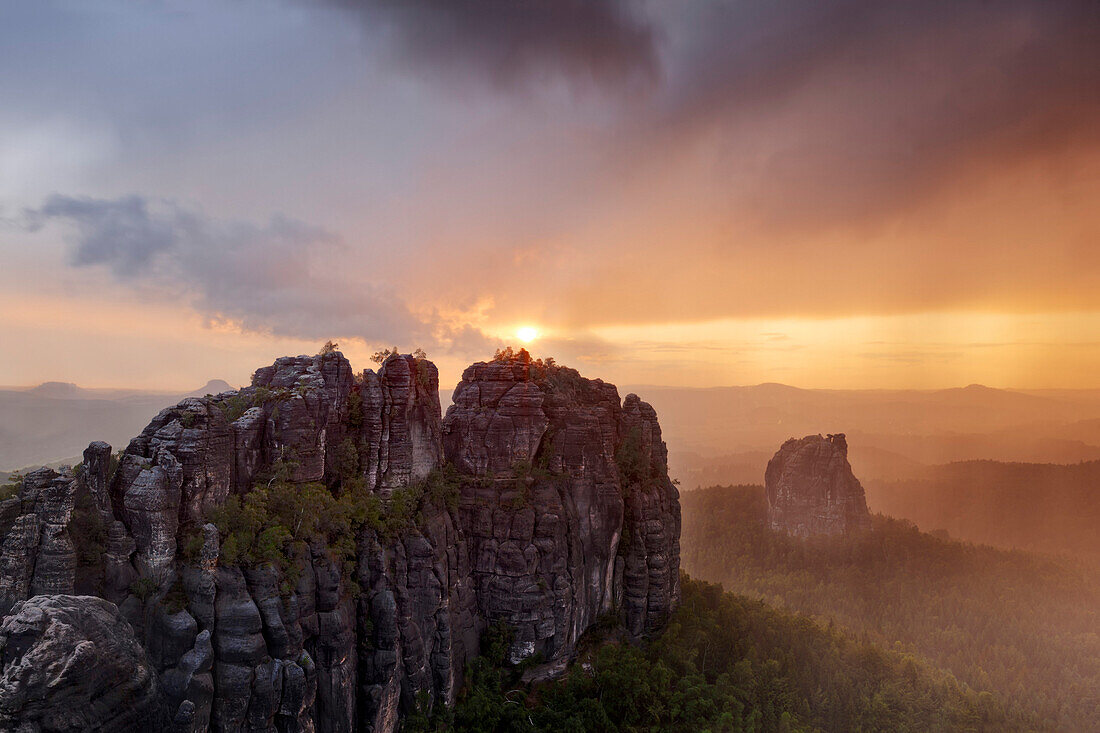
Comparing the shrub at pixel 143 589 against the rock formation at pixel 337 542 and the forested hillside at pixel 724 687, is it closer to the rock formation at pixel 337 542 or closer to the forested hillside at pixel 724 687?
the rock formation at pixel 337 542

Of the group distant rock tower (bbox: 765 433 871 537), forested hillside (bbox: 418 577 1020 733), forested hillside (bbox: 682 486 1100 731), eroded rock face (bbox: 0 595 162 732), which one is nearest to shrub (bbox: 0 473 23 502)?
eroded rock face (bbox: 0 595 162 732)

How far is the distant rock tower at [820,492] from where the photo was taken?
106 m

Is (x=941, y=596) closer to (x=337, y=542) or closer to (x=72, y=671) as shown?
(x=337, y=542)

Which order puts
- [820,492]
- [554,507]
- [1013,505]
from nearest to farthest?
[554,507] < [820,492] < [1013,505]

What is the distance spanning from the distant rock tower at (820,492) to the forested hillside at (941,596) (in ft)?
9.74

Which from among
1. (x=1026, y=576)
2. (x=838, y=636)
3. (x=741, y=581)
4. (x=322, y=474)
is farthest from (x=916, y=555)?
(x=322, y=474)

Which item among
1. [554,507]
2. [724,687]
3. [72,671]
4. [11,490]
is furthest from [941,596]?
[11,490]

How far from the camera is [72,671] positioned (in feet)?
61.1

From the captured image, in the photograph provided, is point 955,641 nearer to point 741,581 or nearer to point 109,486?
point 741,581

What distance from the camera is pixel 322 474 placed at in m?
32.2

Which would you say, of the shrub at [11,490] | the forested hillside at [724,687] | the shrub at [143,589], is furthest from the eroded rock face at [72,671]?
the forested hillside at [724,687]

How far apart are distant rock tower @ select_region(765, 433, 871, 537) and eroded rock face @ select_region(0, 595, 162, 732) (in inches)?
4379

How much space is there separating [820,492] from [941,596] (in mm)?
25057

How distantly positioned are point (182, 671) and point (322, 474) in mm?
12074
